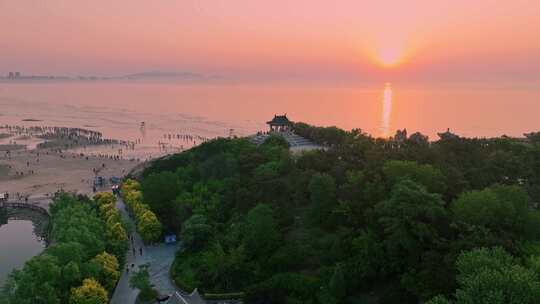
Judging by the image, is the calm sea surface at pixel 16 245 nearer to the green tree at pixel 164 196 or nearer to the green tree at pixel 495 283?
the green tree at pixel 164 196

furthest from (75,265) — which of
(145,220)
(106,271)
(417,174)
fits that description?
(417,174)

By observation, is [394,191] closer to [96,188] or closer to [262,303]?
[262,303]

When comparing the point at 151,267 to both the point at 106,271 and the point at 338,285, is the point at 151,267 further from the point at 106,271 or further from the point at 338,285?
the point at 338,285

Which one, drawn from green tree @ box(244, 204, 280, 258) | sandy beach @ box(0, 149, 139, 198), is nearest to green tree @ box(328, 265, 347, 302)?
green tree @ box(244, 204, 280, 258)

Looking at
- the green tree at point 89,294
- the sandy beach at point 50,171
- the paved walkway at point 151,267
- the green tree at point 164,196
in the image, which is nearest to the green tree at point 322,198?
the paved walkway at point 151,267

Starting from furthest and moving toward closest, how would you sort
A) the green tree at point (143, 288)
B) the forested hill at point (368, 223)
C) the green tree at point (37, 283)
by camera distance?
the green tree at point (143, 288) < the green tree at point (37, 283) < the forested hill at point (368, 223)

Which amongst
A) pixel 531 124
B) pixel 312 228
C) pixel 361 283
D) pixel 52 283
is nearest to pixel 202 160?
pixel 312 228

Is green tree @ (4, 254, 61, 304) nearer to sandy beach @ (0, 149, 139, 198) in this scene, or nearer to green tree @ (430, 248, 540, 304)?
Result: green tree @ (430, 248, 540, 304)
